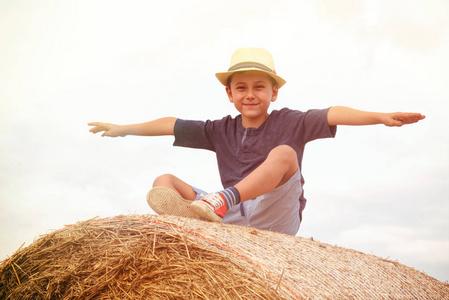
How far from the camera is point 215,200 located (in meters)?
2.88

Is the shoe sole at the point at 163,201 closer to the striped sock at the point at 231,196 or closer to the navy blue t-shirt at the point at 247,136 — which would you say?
the striped sock at the point at 231,196

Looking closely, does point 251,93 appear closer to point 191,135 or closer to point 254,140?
point 254,140

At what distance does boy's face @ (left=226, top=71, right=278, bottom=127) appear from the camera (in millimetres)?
3855

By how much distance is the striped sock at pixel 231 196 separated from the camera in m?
2.95

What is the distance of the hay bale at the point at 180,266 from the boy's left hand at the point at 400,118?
833 mm

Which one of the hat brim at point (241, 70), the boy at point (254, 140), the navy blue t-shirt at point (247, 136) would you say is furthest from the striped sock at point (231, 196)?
the hat brim at point (241, 70)

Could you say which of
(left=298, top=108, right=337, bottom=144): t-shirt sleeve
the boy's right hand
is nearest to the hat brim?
(left=298, top=108, right=337, bottom=144): t-shirt sleeve

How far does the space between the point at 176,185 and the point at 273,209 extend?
715 mm

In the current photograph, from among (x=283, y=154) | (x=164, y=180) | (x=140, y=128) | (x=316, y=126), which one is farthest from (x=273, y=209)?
(x=140, y=128)

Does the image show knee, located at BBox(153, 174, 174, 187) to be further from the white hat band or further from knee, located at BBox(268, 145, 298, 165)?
the white hat band

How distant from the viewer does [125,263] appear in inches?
96.9

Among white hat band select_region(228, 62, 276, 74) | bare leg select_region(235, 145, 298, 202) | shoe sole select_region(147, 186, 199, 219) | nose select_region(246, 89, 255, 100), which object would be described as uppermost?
white hat band select_region(228, 62, 276, 74)

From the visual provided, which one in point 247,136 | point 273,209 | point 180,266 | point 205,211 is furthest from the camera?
point 247,136

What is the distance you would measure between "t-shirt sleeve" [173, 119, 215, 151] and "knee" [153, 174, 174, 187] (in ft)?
2.36
